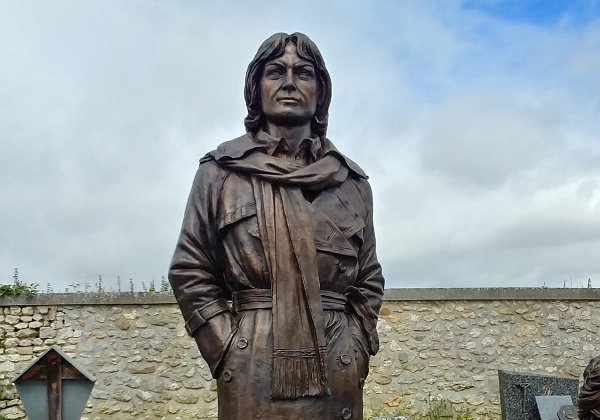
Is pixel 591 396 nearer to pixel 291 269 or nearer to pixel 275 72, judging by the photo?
pixel 291 269

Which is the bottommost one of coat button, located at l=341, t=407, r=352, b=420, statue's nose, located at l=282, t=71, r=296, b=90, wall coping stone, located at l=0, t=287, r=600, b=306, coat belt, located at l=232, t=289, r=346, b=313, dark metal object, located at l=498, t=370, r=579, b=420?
dark metal object, located at l=498, t=370, r=579, b=420

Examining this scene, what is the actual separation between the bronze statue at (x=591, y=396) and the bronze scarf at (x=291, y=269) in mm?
2469

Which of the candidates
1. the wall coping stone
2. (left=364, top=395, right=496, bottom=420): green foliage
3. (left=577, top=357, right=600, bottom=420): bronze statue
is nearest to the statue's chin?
(left=577, top=357, right=600, bottom=420): bronze statue

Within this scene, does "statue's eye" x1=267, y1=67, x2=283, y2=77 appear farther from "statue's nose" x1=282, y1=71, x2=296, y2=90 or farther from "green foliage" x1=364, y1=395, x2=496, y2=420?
"green foliage" x1=364, y1=395, x2=496, y2=420

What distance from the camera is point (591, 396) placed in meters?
4.63

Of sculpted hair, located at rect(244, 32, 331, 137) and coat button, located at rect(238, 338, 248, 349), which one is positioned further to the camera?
sculpted hair, located at rect(244, 32, 331, 137)

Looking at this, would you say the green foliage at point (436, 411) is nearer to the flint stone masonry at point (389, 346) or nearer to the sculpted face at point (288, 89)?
the flint stone masonry at point (389, 346)

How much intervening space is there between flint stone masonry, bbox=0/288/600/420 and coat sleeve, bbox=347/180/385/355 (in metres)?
7.22

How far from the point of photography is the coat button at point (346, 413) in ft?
9.61

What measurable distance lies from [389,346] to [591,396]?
5.94 meters

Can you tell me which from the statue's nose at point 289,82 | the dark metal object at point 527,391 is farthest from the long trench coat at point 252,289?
the dark metal object at point 527,391

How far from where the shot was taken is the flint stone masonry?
10.0 m

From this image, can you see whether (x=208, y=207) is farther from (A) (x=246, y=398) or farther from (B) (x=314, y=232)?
(A) (x=246, y=398)

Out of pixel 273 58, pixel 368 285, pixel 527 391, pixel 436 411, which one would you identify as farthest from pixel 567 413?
pixel 273 58
